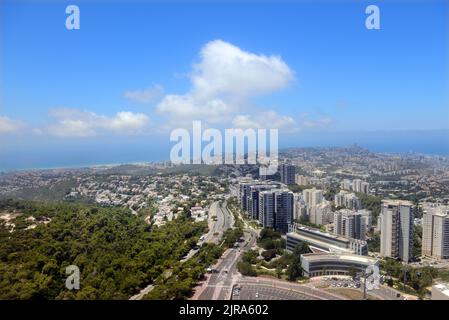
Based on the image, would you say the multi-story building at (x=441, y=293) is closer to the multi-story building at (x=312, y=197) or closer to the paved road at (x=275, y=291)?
the paved road at (x=275, y=291)

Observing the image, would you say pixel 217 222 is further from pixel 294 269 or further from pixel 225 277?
pixel 225 277

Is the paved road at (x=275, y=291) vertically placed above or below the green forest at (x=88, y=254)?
below

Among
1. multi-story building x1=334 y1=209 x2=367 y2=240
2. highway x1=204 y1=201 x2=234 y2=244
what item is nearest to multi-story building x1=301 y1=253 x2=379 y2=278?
highway x1=204 y1=201 x2=234 y2=244

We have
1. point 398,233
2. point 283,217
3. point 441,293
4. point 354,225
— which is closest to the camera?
point 441,293

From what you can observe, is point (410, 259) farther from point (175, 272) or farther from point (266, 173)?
point (266, 173)

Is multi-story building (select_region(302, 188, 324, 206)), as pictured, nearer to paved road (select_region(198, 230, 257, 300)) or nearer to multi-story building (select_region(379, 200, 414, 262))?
multi-story building (select_region(379, 200, 414, 262))

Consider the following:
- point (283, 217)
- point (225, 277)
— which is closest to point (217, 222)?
point (283, 217)

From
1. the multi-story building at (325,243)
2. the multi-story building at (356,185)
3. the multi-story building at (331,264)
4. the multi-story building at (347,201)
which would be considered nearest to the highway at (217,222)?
the multi-story building at (325,243)
